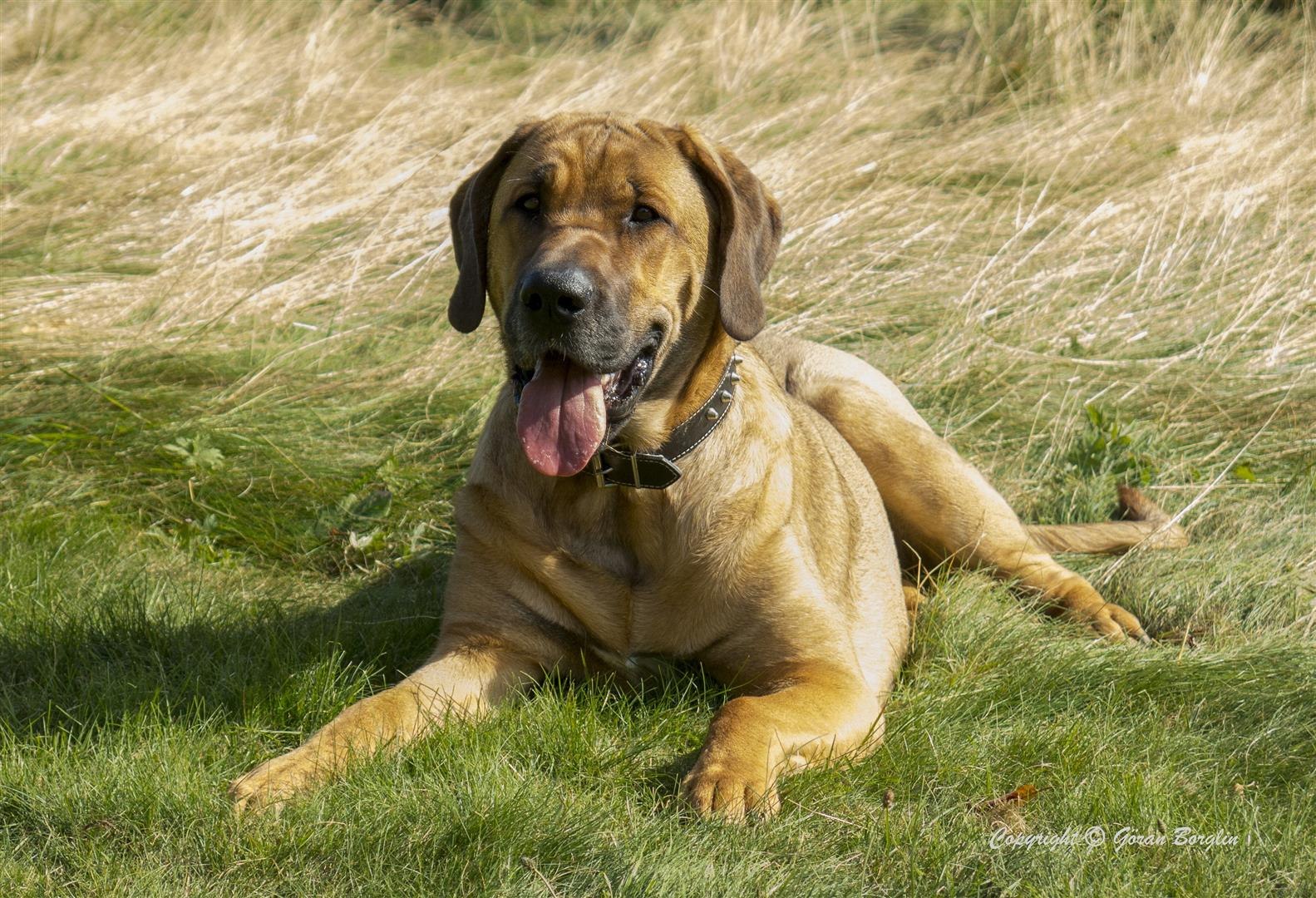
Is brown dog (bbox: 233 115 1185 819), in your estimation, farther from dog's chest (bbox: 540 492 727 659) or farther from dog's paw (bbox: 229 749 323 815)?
dog's paw (bbox: 229 749 323 815)

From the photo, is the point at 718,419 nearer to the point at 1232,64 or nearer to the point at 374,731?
the point at 374,731

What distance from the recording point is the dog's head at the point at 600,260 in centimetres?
356

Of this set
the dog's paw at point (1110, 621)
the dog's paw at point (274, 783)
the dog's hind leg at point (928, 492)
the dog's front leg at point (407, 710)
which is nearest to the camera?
the dog's paw at point (274, 783)

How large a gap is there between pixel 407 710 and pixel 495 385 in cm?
281

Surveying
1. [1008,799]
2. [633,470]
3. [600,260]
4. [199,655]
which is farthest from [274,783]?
[1008,799]

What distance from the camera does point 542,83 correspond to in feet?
31.4

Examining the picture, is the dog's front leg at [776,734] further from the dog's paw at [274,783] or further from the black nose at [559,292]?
the black nose at [559,292]

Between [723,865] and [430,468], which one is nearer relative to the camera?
[723,865]

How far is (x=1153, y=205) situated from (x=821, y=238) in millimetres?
1975

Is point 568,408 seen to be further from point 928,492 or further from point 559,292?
point 928,492

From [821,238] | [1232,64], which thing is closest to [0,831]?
[821,238]

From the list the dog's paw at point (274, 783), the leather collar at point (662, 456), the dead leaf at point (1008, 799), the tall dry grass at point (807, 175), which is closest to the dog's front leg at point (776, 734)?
the dead leaf at point (1008, 799)

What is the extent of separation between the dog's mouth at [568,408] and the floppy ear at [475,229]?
0.47m

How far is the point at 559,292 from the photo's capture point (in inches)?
137
